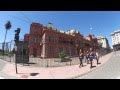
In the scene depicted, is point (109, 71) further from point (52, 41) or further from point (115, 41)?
point (52, 41)

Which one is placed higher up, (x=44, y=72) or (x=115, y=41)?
(x=115, y=41)

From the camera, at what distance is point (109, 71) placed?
12.3ft

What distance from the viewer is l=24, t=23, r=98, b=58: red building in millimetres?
3334

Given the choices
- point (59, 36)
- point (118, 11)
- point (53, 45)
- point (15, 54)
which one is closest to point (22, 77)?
point (15, 54)

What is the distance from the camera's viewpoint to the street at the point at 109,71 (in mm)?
3589

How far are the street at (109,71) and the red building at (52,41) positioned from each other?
0.64m

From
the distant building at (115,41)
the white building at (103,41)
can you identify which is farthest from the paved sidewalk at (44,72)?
the distant building at (115,41)

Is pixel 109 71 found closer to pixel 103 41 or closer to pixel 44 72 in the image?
pixel 103 41

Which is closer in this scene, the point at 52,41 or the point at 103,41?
the point at 52,41

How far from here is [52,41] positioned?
353 cm

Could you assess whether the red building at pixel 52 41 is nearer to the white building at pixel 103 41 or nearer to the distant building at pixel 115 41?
the white building at pixel 103 41

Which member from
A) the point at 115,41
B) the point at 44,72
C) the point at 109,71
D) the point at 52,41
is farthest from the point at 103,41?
the point at 44,72

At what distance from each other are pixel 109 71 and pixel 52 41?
1454 mm
